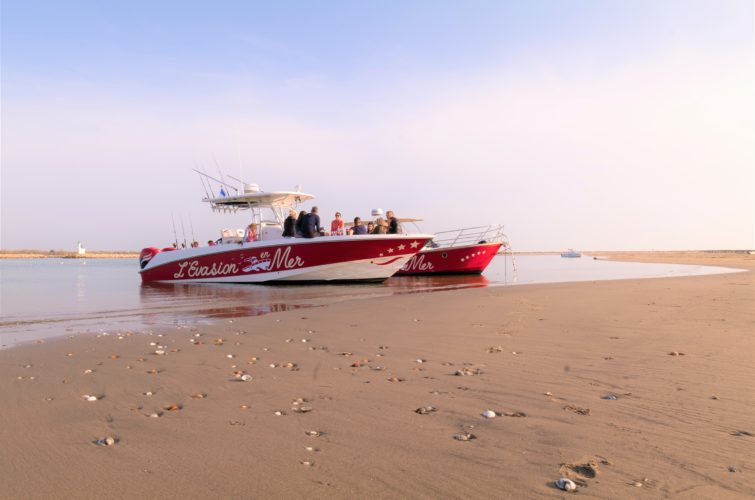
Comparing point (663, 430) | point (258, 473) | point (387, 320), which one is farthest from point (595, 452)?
point (387, 320)

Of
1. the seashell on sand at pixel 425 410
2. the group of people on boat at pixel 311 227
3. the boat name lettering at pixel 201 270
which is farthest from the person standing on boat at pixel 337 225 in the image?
the seashell on sand at pixel 425 410

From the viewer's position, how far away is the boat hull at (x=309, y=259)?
1694 centimetres

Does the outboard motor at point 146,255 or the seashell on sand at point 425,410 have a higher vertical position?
the outboard motor at point 146,255

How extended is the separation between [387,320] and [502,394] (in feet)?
13.8

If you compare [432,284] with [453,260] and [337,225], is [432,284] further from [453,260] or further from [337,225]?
[453,260]

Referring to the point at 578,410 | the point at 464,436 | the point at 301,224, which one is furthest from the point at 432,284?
the point at 464,436

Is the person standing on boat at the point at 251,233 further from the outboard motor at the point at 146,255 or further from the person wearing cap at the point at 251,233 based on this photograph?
the outboard motor at the point at 146,255

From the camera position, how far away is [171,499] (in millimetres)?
2172

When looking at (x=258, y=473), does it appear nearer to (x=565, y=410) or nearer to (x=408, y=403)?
(x=408, y=403)

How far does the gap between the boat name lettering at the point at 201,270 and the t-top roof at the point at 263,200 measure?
2442mm

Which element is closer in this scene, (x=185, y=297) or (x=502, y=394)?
(x=502, y=394)

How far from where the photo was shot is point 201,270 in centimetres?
1886

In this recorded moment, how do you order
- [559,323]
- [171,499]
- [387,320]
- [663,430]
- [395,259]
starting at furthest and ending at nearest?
[395,259], [387,320], [559,323], [663,430], [171,499]

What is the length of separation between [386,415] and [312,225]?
1383 cm
